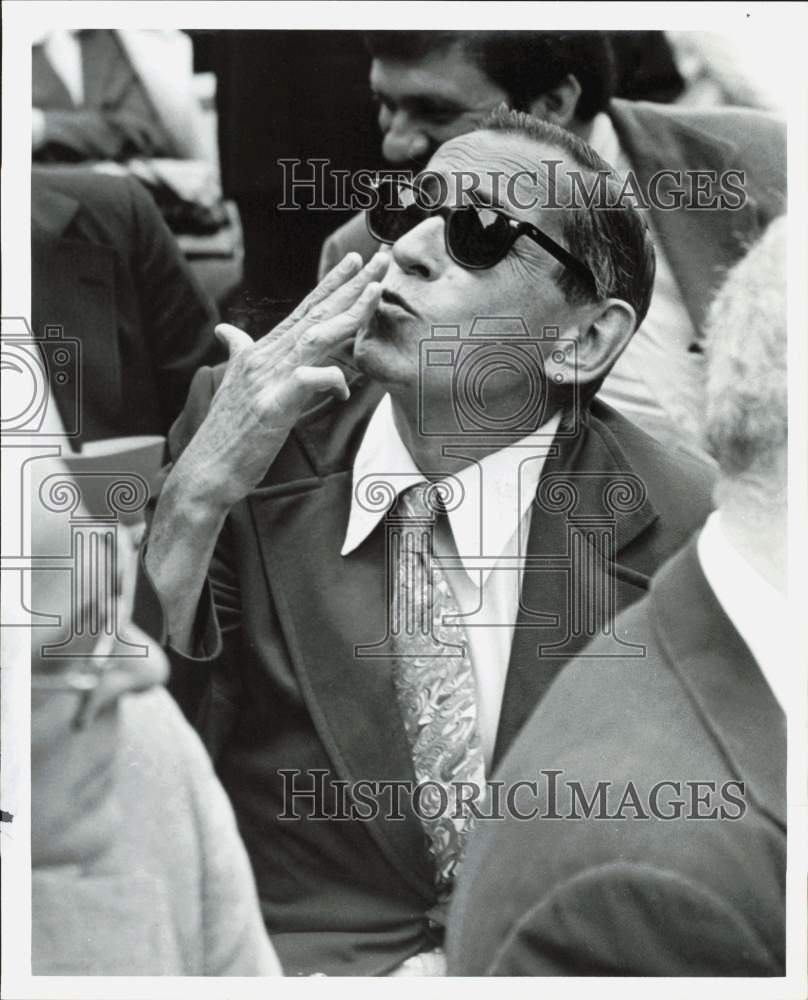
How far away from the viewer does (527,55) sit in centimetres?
376

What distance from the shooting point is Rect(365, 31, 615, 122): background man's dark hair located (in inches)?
148

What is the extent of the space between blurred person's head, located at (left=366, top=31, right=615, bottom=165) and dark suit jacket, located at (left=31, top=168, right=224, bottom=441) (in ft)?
2.52

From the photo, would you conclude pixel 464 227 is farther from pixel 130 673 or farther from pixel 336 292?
pixel 130 673

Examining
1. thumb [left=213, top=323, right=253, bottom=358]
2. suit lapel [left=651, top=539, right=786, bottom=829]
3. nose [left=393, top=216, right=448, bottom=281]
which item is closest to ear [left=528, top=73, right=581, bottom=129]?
nose [left=393, top=216, right=448, bottom=281]

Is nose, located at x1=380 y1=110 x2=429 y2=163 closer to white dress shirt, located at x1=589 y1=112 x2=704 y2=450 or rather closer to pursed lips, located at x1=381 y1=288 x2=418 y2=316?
pursed lips, located at x1=381 y1=288 x2=418 y2=316

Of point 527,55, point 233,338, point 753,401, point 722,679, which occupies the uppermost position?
point 527,55

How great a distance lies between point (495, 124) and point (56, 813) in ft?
7.97

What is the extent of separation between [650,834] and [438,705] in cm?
73

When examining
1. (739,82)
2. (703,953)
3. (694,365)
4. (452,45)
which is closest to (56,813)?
(703,953)

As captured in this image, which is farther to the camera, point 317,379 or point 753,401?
point 753,401

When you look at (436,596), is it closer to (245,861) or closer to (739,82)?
(245,861)

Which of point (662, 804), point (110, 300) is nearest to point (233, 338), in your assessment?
point (110, 300)

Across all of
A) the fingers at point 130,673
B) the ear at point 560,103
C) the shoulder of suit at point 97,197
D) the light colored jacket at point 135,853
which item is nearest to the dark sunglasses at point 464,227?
the ear at point 560,103

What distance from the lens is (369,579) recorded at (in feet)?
12.3
